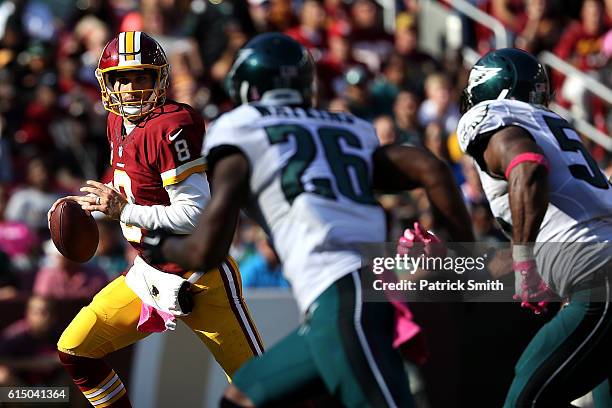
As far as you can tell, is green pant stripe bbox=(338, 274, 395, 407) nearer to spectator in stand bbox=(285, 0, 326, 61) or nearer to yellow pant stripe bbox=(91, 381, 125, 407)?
yellow pant stripe bbox=(91, 381, 125, 407)

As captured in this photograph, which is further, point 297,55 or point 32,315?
point 32,315

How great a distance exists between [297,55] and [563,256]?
147cm

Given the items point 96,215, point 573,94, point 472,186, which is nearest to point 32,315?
point 96,215

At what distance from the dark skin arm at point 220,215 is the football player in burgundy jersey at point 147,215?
96 cm

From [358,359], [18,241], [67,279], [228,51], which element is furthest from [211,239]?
[228,51]

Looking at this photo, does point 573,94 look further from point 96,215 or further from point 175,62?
point 96,215

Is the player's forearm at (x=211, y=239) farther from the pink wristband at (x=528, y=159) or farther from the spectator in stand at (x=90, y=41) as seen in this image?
the spectator in stand at (x=90, y=41)

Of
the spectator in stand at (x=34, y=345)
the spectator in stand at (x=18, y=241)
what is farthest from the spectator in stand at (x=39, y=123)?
the spectator in stand at (x=34, y=345)

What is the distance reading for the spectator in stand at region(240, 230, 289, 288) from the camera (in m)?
8.56

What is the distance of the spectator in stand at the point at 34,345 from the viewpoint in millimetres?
7105

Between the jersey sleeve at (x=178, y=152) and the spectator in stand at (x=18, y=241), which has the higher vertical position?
the jersey sleeve at (x=178, y=152)

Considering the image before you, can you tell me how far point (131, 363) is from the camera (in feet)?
24.3

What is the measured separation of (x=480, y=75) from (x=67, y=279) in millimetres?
3710

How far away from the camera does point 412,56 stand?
38.9ft
